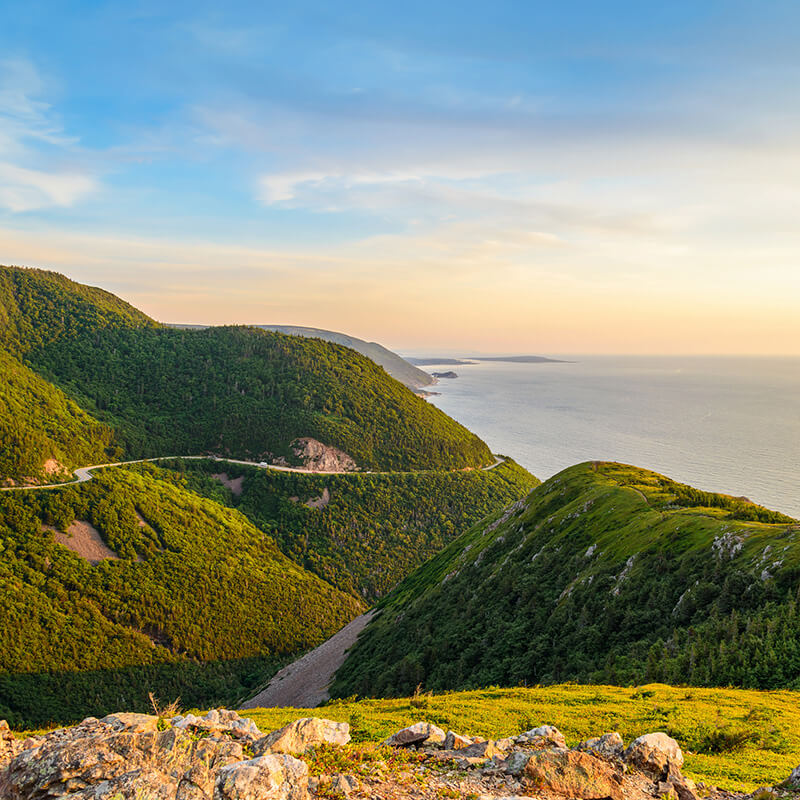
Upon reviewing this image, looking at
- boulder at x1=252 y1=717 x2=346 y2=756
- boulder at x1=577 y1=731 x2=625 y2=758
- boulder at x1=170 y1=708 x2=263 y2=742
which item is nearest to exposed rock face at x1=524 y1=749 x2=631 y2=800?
boulder at x1=577 y1=731 x2=625 y2=758

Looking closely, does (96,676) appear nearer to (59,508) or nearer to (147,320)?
(59,508)

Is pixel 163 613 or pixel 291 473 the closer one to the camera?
pixel 163 613

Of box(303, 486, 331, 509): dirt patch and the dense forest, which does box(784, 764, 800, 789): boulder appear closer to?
box(303, 486, 331, 509): dirt patch

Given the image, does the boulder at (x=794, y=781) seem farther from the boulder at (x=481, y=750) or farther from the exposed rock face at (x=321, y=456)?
the exposed rock face at (x=321, y=456)

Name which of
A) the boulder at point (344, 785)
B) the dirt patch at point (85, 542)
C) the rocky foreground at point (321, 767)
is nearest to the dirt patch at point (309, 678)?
the dirt patch at point (85, 542)

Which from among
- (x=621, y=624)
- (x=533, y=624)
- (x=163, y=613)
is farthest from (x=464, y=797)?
(x=163, y=613)

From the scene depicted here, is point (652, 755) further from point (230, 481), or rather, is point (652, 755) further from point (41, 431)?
point (41, 431)

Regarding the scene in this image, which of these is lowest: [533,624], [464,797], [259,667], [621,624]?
[259,667]
